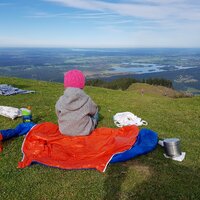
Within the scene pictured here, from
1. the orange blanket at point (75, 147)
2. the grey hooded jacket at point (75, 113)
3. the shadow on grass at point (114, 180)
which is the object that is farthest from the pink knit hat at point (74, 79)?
the shadow on grass at point (114, 180)

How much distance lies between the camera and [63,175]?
23.1ft

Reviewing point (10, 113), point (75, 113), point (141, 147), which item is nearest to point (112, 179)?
point (141, 147)

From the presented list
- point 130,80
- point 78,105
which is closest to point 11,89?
point 78,105

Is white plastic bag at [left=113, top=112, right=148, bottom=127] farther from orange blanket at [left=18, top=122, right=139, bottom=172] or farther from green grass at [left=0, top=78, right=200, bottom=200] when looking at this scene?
orange blanket at [left=18, top=122, right=139, bottom=172]

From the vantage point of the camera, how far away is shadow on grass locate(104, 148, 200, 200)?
20.3 feet

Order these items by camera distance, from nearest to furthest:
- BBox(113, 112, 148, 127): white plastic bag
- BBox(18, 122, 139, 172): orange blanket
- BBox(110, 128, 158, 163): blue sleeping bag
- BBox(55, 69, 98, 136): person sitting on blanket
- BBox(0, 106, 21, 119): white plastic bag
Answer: BBox(18, 122, 139, 172): orange blanket, BBox(110, 128, 158, 163): blue sleeping bag, BBox(55, 69, 98, 136): person sitting on blanket, BBox(113, 112, 148, 127): white plastic bag, BBox(0, 106, 21, 119): white plastic bag

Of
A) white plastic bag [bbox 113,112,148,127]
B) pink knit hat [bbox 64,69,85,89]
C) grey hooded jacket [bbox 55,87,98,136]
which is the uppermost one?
pink knit hat [bbox 64,69,85,89]

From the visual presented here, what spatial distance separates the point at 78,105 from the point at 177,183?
3.49m

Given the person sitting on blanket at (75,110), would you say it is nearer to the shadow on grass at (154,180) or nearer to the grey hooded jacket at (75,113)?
the grey hooded jacket at (75,113)

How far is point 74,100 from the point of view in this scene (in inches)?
341

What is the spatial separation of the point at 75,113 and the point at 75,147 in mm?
997

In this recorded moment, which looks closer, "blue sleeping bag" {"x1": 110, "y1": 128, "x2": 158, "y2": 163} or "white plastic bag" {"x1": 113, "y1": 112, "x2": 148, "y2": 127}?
"blue sleeping bag" {"x1": 110, "y1": 128, "x2": 158, "y2": 163}

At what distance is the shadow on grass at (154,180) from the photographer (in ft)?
20.3

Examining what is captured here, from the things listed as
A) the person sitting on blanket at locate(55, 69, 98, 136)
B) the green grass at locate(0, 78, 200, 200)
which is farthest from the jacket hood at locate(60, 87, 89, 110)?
the green grass at locate(0, 78, 200, 200)
